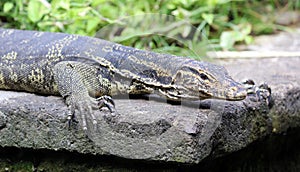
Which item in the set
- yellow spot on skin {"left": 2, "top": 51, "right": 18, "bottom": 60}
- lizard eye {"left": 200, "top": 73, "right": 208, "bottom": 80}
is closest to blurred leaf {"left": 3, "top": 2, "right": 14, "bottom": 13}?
yellow spot on skin {"left": 2, "top": 51, "right": 18, "bottom": 60}

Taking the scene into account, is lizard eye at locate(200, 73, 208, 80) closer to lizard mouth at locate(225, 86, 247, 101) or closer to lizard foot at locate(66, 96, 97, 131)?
lizard mouth at locate(225, 86, 247, 101)

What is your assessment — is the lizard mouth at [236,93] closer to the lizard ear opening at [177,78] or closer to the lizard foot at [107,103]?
the lizard ear opening at [177,78]

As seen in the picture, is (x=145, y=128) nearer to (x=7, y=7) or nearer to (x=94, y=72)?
(x=94, y=72)

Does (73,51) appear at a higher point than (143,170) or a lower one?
higher

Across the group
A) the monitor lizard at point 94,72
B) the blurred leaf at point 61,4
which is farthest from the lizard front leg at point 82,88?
the blurred leaf at point 61,4

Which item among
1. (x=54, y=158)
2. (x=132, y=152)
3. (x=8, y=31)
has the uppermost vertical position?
(x=8, y=31)

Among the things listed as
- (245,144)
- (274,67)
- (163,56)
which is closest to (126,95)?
(163,56)

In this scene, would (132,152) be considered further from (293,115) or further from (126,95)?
(293,115)

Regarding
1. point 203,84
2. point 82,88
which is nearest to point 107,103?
point 82,88
